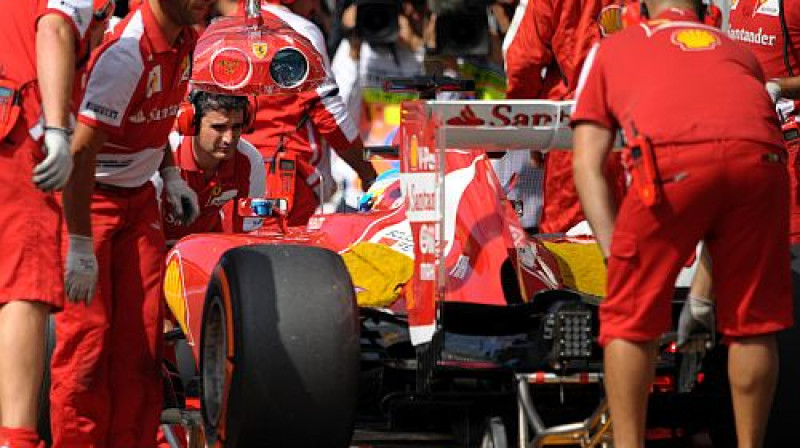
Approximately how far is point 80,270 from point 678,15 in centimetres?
205

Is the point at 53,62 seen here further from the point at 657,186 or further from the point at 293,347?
the point at 657,186

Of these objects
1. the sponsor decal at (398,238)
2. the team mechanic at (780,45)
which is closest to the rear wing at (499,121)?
the sponsor decal at (398,238)

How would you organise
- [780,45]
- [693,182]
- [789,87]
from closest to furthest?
[693,182], [789,87], [780,45]

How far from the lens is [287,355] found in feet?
20.5

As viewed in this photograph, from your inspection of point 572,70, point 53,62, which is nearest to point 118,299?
point 53,62

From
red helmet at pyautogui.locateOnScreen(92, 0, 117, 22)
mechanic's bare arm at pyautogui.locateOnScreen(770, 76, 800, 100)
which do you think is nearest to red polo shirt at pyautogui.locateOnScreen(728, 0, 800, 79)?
mechanic's bare arm at pyautogui.locateOnScreen(770, 76, 800, 100)

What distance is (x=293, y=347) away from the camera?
626 centimetres

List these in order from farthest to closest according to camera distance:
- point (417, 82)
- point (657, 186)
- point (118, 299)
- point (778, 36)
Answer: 1. point (778, 36)
2. point (417, 82)
3. point (118, 299)
4. point (657, 186)

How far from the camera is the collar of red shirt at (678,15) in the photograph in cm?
604

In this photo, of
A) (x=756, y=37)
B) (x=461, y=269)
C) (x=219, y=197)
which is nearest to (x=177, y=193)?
(x=461, y=269)

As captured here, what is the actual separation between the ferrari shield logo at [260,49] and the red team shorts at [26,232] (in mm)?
3565

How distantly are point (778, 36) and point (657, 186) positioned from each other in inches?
144

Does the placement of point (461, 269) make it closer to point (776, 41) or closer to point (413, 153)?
point (413, 153)

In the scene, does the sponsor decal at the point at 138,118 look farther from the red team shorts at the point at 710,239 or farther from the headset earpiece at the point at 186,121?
the headset earpiece at the point at 186,121
